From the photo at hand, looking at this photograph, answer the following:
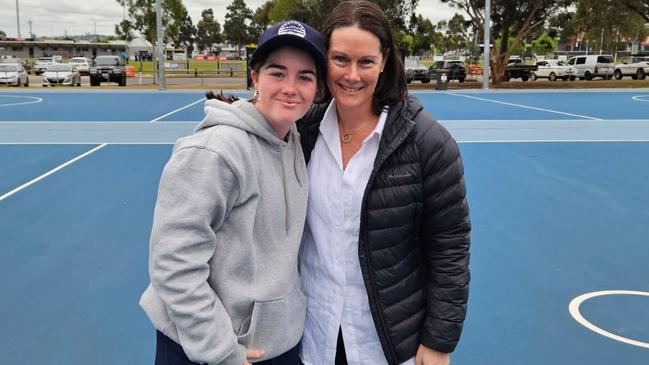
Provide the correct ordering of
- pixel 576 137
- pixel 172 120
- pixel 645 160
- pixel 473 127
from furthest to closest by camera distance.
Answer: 1. pixel 172 120
2. pixel 473 127
3. pixel 576 137
4. pixel 645 160

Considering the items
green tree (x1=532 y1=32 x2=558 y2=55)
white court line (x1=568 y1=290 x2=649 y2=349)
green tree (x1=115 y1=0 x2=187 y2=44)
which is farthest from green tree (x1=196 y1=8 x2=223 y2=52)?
white court line (x1=568 y1=290 x2=649 y2=349)

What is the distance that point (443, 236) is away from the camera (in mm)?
2000

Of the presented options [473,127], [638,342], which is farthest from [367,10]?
[473,127]

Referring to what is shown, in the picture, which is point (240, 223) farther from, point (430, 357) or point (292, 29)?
point (430, 357)

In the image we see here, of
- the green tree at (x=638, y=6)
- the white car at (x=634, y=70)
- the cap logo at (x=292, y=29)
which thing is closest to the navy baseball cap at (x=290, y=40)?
the cap logo at (x=292, y=29)

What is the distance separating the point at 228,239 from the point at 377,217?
52 centimetres

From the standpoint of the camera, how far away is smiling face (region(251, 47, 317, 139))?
71.1 inches

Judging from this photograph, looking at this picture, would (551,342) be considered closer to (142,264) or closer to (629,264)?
(629,264)

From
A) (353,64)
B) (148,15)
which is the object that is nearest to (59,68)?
(148,15)

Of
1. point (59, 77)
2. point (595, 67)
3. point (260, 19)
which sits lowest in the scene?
point (59, 77)

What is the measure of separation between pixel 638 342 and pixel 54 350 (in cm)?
381

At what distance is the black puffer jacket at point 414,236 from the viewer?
1935 mm

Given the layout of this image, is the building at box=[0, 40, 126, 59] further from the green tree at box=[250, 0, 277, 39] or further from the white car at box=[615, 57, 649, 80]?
the white car at box=[615, 57, 649, 80]

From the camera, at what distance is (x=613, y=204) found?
7219 mm
